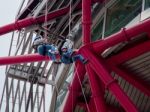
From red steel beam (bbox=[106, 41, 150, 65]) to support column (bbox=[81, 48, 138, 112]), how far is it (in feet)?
2.96

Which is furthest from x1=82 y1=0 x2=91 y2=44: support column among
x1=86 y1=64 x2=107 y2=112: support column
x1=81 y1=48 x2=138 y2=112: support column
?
x1=86 y1=64 x2=107 y2=112: support column

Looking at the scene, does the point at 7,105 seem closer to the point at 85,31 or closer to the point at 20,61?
the point at 20,61

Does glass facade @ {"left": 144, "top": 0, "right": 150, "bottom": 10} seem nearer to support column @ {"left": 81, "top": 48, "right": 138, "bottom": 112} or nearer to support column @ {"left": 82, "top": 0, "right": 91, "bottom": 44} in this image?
support column @ {"left": 82, "top": 0, "right": 91, "bottom": 44}

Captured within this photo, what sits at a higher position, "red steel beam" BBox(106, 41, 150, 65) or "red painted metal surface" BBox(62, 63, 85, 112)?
"red steel beam" BBox(106, 41, 150, 65)

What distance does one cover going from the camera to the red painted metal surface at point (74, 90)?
20062 mm

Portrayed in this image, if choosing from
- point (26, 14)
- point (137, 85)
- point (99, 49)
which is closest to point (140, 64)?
point (137, 85)

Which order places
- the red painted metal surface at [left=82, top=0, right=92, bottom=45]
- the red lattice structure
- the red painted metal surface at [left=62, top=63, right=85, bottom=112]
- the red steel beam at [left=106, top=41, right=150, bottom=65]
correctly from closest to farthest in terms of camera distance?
1. the red lattice structure
2. the red steel beam at [left=106, top=41, right=150, bottom=65]
3. the red painted metal surface at [left=82, top=0, right=92, bottom=45]
4. the red painted metal surface at [left=62, top=63, right=85, bottom=112]

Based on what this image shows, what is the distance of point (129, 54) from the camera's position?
19.1 meters

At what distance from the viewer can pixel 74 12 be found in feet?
78.5

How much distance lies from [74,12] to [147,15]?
21.0 feet

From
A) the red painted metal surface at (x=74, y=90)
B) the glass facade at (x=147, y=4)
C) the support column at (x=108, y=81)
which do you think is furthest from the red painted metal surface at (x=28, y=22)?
the glass facade at (x=147, y=4)

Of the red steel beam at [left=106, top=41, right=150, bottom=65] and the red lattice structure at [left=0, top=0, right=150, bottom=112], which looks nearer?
the red lattice structure at [left=0, top=0, right=150, bottom=112]

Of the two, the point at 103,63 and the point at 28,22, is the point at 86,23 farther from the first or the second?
the point at 28,22

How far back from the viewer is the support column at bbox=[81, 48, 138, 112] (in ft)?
57.5
